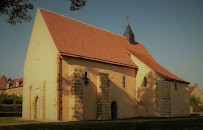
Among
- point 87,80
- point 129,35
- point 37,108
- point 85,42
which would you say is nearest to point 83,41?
point 85,42

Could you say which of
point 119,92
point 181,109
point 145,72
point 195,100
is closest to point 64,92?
point 119,92

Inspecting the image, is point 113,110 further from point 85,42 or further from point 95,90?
point 85,42

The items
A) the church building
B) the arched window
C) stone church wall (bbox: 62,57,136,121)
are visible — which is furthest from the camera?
the arched window

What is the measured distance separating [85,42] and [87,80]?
4.68m

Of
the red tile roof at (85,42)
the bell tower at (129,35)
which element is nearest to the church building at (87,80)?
the red tile roof at (85,42)

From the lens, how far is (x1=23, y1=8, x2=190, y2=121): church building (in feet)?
62.3

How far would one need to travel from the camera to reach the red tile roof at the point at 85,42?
808 inches

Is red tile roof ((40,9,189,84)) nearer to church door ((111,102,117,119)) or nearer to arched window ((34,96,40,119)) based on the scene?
church door ((111,102,117,119))

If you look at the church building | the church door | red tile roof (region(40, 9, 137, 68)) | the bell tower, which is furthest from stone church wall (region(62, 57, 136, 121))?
the bell tower

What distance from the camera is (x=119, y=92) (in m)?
23.8

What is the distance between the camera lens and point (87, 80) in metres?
20.7

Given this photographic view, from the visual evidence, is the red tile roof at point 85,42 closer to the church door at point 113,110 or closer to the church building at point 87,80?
the church building at point 87,80

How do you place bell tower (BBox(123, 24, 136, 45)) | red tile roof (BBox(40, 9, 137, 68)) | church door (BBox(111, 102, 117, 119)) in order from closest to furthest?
red tile roof (BBox(40, 9, 137, 68))
church door (BBox(111, 102, 117, 119))
bell tower (BBox(123, 24, 136, 45))

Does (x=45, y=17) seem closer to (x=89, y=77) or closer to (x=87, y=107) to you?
(x=89, y=77)
